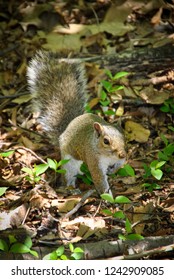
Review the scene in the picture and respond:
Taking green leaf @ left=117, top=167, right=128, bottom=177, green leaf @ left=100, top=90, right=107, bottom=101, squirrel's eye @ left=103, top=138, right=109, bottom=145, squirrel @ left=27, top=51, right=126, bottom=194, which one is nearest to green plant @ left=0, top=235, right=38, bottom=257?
squirrel @ left=27, top=51, right=126, bottom=194

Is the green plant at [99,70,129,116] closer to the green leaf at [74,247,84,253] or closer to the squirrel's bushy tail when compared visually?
the squirrel's bushy tail

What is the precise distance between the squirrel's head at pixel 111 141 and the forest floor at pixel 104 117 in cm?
29

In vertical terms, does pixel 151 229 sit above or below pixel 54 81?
below

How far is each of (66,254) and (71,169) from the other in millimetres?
1282

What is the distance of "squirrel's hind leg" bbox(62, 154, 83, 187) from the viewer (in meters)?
5.21

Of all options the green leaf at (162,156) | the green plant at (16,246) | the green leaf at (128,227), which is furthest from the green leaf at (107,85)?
the green plant at (16,246)

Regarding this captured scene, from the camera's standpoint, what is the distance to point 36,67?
5.80 metres

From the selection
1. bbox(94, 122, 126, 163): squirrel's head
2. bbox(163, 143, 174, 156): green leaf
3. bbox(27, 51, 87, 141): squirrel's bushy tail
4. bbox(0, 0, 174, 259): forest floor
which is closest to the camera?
bbox(0, 0, 174, 259): forest floor

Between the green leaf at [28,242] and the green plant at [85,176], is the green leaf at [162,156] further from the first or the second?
the green leaf at [28,242]

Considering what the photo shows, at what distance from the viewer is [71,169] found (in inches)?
206

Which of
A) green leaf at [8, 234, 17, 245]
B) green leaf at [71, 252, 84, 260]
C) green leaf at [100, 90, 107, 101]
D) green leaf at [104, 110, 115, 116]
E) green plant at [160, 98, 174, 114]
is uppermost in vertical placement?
green leaf at [71, 252, 84, 260]

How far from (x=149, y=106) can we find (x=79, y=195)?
63.4 inches
